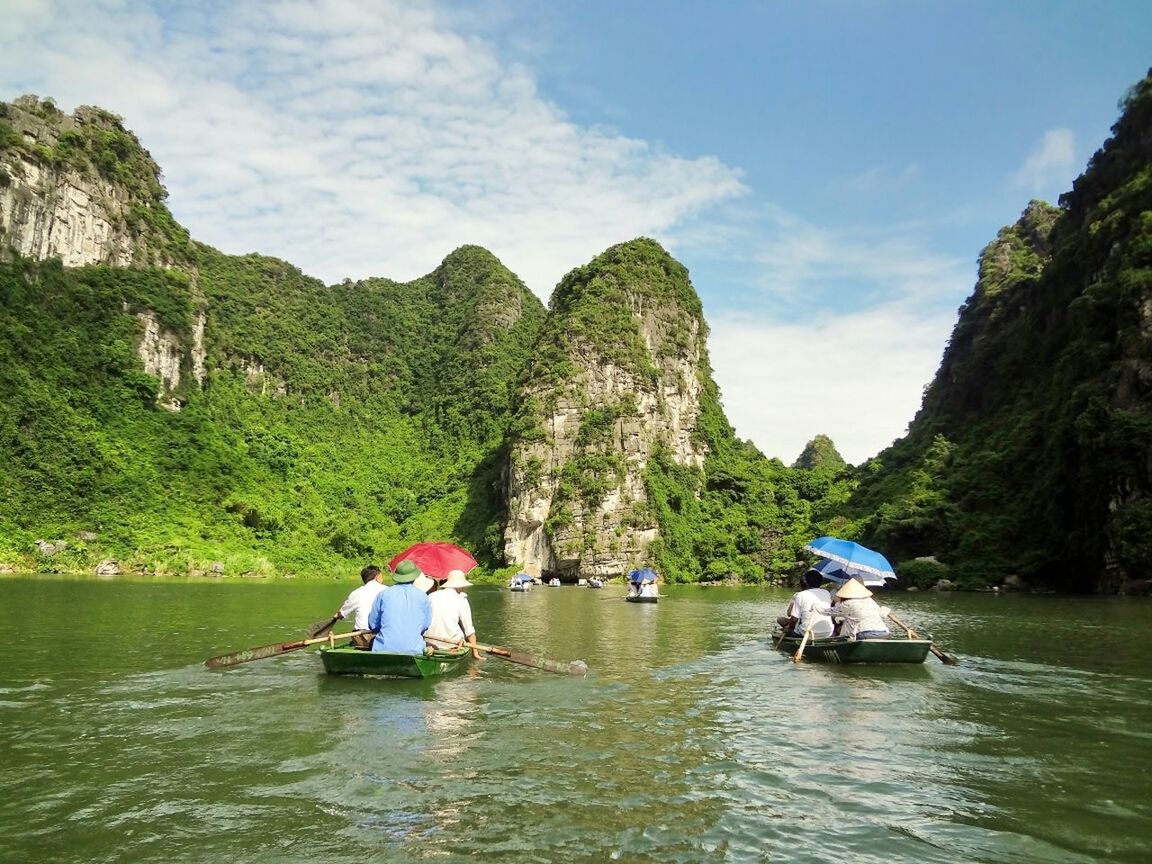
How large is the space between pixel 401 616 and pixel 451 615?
4.33ft

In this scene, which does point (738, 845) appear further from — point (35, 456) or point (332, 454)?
point (332, 454)

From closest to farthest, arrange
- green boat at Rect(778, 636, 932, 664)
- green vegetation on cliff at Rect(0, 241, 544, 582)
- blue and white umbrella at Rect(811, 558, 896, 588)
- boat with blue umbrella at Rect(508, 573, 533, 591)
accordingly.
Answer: green boat at Rect(778, 636, 932, 664), blue and white umbrella at Rect(811, 558, 896, 588), boat with blue umbrella at Rect(508, 573, 533, 591), green vegetation on cliff at Rect(0, 241, 544, 582)

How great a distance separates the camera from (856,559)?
1417 cm

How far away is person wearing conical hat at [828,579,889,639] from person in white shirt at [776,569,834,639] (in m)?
0.50

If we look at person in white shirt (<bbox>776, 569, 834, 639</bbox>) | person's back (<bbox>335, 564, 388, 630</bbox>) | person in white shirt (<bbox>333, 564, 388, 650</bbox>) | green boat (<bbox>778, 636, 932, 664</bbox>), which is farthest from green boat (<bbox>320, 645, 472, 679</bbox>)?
green boat (<bbox>778, 636, 932, 664</bbox>)

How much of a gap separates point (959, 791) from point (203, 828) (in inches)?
222

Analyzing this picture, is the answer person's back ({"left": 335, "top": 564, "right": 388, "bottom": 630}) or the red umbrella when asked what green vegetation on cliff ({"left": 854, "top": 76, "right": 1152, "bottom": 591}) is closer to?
the red umbrella

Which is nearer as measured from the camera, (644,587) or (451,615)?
(451,615)

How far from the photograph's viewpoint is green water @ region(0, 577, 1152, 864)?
4.86 metres

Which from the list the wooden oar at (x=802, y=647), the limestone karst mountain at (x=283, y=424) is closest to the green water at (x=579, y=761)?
the wooden oar at (x=802, y=647)

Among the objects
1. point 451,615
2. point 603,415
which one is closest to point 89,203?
point 603,415

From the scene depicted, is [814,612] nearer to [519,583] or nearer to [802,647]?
[802,647]

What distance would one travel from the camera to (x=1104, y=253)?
46094 millimetres

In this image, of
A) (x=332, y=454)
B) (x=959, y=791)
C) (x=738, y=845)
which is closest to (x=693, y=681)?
(x=959, y=791)
